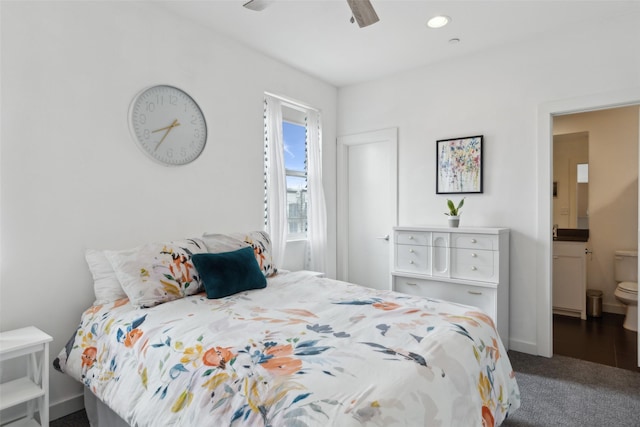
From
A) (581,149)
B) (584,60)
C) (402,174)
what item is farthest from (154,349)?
(581,149)

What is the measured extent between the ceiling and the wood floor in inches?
105

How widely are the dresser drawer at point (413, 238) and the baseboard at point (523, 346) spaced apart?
3.71 feet

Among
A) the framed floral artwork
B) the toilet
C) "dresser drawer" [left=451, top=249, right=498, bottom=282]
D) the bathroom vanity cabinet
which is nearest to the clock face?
the framed floral artwork

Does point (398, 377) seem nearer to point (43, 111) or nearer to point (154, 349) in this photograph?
point (154, 349)

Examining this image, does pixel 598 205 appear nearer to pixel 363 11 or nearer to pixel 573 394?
pixel 573 394

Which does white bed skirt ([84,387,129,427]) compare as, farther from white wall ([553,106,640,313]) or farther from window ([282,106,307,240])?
white wall ([553,106,640,313])

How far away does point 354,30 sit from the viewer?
295 centimetres

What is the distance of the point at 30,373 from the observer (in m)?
1.99

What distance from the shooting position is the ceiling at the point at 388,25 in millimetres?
2607

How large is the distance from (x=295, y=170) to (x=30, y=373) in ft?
8.74

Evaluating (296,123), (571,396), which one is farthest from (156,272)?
(571,396)

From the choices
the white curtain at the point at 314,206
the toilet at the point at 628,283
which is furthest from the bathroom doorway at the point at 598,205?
the white curtain at the point at 314,206

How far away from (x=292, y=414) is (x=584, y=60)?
337cm

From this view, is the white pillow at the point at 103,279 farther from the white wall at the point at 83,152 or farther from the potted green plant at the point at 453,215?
the potted green plant at the point at 453,215
